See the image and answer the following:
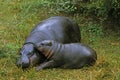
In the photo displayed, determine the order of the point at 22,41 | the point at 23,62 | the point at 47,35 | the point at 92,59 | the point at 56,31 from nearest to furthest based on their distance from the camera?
the point at 23,62
the point at 92,59
the point at 47,35
the point at 56,31
the point at 22,41

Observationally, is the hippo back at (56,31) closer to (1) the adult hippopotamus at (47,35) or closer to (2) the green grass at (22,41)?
(1) the adult hippopotamus at (47,35)

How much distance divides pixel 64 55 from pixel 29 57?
24.9 inches

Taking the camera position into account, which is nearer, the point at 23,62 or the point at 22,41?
the point at 23,62

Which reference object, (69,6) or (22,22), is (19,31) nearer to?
(22,22)

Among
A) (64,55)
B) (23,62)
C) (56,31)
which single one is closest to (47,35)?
(56,31)

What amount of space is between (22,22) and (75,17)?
4.54 ft

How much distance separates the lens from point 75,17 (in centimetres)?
931

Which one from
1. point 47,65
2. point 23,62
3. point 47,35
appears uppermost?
point 47,35

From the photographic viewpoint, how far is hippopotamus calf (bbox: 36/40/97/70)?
6.51 metres

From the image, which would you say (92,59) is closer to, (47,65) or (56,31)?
(47,65)

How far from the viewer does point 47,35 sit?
7.12 metres

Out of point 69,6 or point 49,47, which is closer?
point 49,47

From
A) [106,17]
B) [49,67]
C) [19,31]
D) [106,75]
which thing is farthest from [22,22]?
[106,75]

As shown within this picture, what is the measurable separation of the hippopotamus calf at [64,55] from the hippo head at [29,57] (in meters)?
0.11
